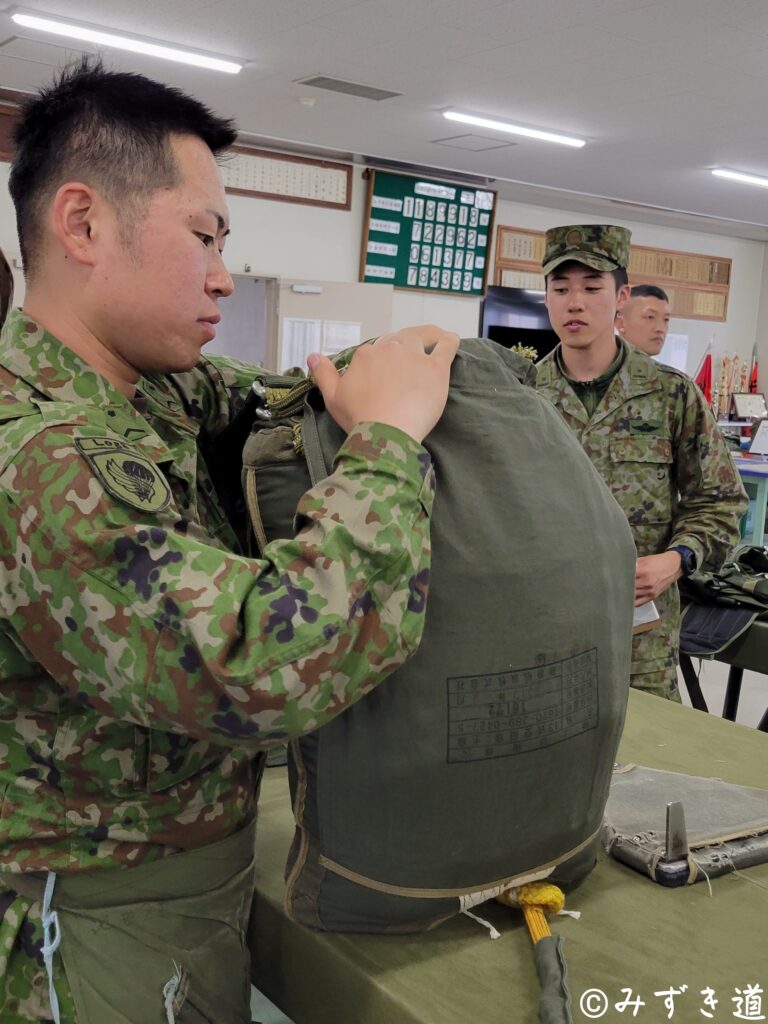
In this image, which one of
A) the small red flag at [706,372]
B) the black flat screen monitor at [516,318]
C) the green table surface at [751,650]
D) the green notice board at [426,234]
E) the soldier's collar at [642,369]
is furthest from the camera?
the small red flag at [706,372]

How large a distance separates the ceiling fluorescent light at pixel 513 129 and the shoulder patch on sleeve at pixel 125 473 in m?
6.04

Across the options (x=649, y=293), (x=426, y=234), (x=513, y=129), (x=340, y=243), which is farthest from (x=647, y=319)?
(x=426, y=234)

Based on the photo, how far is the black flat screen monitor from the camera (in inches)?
360

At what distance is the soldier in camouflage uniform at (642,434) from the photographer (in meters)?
2.50

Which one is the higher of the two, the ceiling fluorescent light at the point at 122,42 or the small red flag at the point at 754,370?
the ceiling fluorescent light at the point at 122,42

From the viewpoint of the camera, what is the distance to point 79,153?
0.92 meters

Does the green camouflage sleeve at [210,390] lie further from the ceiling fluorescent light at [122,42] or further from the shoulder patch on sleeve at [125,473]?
the ceiling fluorescent light at [122,42]

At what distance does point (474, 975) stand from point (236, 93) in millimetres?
A: 5993

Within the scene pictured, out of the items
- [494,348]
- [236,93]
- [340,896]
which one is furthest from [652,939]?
[236,93]

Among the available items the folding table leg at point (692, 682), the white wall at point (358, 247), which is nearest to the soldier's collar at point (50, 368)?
the folding table leg at point (692, 682)

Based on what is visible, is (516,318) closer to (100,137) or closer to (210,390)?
(210,390)

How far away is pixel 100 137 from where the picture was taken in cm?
92

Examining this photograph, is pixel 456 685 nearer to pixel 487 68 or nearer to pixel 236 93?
pixel 487 68

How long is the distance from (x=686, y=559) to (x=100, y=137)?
1859 millimetres
